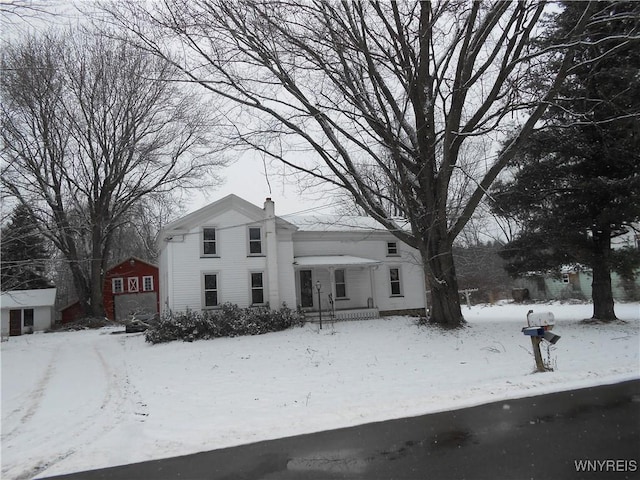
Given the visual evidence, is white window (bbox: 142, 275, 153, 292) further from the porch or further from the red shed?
the porch

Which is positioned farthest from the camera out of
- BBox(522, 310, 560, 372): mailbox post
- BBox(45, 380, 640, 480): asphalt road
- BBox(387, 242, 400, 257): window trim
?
BBox(387, 242, 400, 257): window trim

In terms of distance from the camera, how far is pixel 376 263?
2123 centimetres

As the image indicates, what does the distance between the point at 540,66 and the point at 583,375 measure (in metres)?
10.7

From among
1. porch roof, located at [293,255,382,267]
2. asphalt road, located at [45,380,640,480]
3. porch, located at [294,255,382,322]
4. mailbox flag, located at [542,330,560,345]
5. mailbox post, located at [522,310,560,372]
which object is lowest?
asphalt road, located at [45,380,640,480]

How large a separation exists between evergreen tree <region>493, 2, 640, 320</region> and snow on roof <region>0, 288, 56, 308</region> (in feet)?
98.8

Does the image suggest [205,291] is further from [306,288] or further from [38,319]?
[38,319]

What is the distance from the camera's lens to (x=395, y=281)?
76.3 ft

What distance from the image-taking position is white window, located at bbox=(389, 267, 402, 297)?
23.2 meters

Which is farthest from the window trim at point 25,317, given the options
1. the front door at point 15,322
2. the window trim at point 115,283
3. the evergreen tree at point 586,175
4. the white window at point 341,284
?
the evergreen tree at point 586,175

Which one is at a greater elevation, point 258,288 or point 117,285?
point 117,285

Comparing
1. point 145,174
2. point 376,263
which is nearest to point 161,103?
point 145,174

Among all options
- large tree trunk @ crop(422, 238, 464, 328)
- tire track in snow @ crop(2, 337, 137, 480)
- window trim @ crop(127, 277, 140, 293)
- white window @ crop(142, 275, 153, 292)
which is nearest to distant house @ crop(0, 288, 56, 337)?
window trim @ crop(127, 277, 140, 293)

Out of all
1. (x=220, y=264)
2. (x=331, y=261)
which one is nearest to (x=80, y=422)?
(x=220, y=264)

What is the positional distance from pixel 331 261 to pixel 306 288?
7.06 feet
